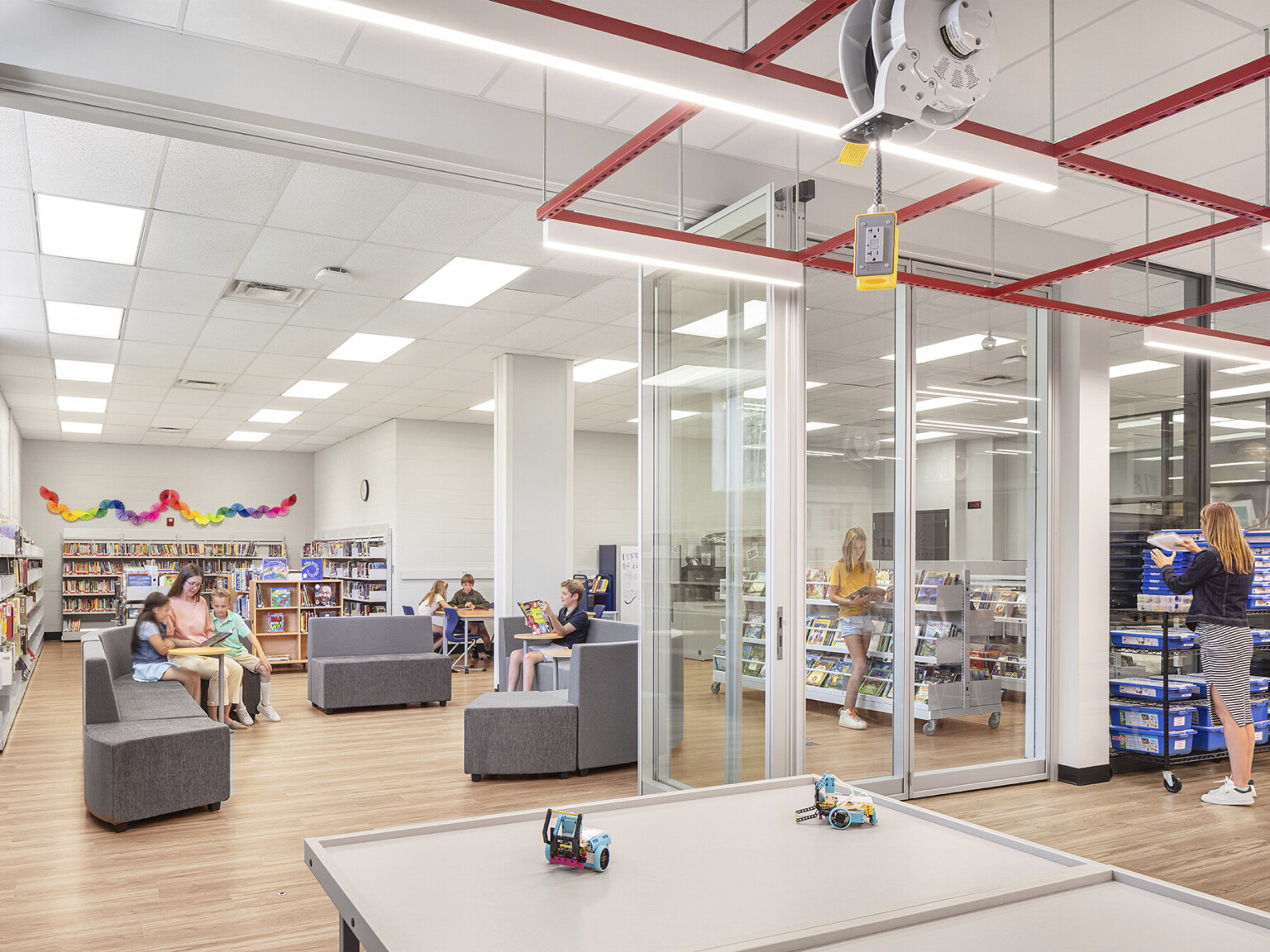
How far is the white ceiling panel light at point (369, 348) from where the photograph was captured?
8617mm

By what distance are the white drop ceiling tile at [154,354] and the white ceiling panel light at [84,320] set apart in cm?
33

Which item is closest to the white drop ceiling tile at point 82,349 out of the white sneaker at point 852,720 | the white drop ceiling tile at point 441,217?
the white drop ceiling tile at point 441,217

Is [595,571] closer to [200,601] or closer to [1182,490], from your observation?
[200,601]

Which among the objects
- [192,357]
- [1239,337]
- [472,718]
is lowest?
[472,718]

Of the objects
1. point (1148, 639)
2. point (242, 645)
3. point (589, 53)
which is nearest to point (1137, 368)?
point (1148, 639)

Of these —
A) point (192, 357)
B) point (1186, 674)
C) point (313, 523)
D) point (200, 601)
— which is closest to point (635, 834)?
point (1186, 674)

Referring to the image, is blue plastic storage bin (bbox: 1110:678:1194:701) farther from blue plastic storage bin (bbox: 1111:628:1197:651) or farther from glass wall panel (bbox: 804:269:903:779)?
glass wall panel (bbox: 804:269:903:779)

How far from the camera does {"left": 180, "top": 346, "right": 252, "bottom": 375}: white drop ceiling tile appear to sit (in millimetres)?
8977

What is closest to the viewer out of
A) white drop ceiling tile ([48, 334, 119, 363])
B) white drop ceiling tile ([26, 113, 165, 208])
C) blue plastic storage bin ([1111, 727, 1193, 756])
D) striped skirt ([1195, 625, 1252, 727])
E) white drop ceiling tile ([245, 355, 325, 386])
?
white drop ceiling tile ([26, 113, 165, 208])

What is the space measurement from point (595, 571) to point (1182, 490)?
33.4 feet

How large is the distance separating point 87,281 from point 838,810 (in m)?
6.52

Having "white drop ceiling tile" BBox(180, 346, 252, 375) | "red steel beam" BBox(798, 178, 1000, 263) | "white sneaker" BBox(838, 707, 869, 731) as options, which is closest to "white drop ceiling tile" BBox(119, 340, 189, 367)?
"white drop ceiling tile" BBox(180, 346, 252, 375)

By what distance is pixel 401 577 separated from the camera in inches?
515

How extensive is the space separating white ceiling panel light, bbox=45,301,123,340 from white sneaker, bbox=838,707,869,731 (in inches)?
245
